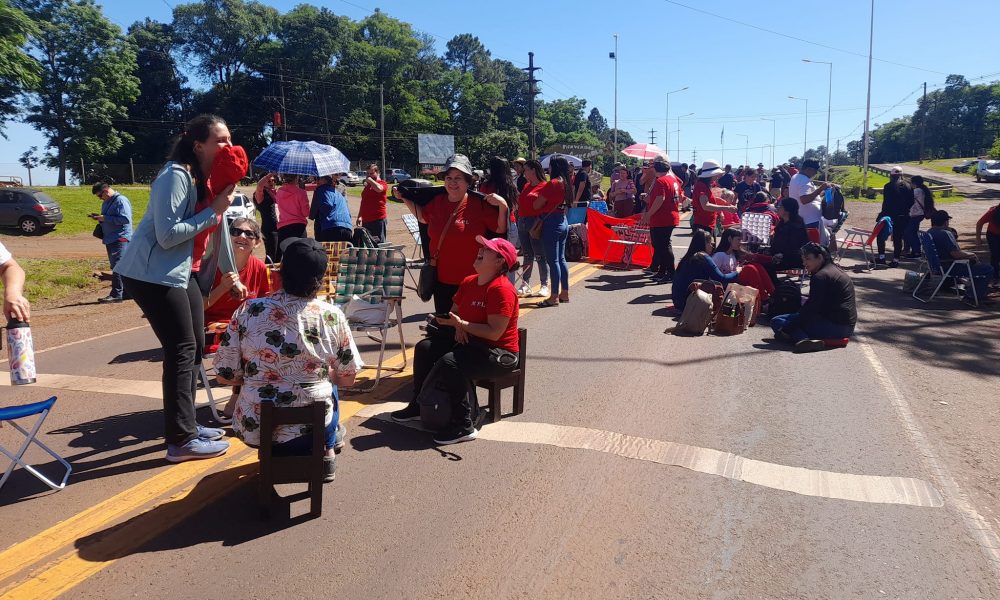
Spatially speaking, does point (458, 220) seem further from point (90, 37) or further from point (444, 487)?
point (90, 37)

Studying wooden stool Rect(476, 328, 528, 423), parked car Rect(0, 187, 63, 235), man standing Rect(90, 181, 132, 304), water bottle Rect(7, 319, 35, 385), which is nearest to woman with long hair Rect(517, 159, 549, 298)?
wooden stool Rect(476, 328, 528, 423)

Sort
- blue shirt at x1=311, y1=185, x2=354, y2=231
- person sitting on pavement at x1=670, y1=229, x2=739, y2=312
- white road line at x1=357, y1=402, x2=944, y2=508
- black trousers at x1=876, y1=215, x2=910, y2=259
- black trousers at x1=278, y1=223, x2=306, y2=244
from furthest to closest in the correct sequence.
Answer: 1. black trousers at x1=876, y1=215, x2=910, y2=259
2. black trousers at x1=278, y1=223, x2=306, y2=244
3. person sitting on pavement at x1=670, y1=229, x2=739, y2=312
4. blue shirt at x1=311, y1=185, x2=354, y2=231
5. white road line at x1=357, y1=402, x2=944, y2=508

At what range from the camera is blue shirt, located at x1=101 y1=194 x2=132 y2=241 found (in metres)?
10.5

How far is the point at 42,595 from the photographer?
9.48 feet

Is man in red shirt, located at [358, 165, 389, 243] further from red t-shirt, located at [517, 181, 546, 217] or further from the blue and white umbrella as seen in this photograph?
red t-shirt, located at [517, 181, 546, 217]

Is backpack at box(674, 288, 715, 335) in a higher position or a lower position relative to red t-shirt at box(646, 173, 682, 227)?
lower

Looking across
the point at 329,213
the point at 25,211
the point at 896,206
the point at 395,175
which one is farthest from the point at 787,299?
the point at 395,175

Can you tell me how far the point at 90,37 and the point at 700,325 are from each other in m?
61.5

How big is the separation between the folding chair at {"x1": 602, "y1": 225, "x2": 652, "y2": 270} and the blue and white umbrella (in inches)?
235

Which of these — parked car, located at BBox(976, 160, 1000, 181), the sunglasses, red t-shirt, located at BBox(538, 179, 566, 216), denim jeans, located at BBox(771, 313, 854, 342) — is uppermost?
parked car, located at BBox(976, 160, 1000, 181)

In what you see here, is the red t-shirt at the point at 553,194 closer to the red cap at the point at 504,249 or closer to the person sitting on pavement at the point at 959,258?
the red cap at the point at 504,249

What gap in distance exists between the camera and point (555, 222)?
372 inches

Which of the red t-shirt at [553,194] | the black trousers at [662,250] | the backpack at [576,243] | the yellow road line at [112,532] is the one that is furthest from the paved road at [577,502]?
the backpack at [576,243]

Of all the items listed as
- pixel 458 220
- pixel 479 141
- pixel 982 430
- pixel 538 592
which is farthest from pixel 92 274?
pixel 479 141
